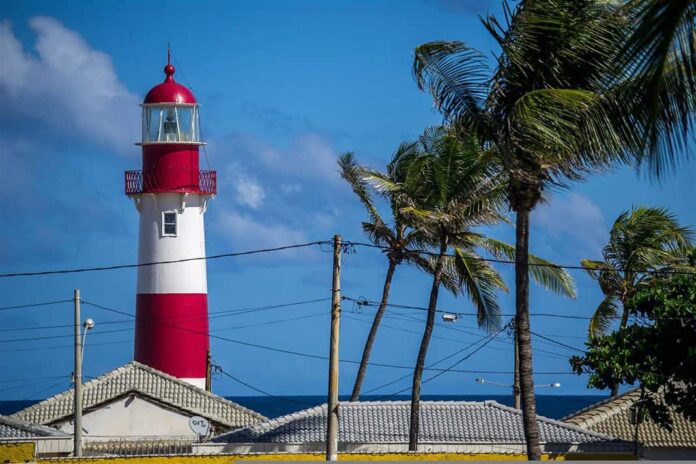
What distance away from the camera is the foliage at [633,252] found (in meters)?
41.9

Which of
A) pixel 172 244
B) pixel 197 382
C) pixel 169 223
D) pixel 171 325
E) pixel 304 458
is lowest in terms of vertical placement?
pixel 304 458

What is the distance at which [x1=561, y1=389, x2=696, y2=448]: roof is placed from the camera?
41250mm

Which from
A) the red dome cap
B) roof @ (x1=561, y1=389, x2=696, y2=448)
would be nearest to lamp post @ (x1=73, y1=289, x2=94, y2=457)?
the red dome cap

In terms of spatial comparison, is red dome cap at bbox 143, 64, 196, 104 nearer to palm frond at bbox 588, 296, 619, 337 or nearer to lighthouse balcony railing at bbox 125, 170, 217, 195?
lighthouse balcony railing at bbox 125, 170, 217, 195

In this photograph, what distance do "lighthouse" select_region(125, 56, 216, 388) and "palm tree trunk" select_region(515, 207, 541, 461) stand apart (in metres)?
22.8

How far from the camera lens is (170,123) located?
43250 mm

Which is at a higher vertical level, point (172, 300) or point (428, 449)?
point (172, 300)

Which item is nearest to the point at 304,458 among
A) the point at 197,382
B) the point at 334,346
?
the point at 334,346

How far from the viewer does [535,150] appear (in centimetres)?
1880

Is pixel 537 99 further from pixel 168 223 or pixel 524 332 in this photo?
pixel 168 223

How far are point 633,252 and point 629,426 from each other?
585cm

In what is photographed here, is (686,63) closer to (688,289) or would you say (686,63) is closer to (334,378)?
(334,378)

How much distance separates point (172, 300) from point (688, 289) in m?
17.9

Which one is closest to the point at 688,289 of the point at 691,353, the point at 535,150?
the point at 691,353
